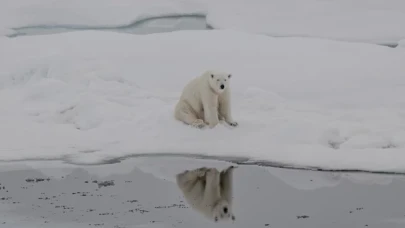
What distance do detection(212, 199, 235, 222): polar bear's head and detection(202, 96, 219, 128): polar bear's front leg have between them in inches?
102

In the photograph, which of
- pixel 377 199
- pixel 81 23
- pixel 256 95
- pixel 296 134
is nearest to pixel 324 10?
pixel 81 23

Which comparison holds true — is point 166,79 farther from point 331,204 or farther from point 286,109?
point 331,204

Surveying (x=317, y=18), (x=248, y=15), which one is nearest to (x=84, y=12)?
(x=248, y=15)

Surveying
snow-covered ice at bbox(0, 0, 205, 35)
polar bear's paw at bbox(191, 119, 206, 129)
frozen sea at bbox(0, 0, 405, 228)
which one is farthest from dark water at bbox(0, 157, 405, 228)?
snow-covered ice at bbox(0, 0, 205, 35)

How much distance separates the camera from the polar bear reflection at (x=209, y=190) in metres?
5.80

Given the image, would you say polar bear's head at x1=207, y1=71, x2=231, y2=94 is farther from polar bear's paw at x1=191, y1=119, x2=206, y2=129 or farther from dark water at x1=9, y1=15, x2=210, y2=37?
dark water at x1=9, y1=15, x2=210, y2=37

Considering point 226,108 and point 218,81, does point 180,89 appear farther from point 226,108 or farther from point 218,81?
point 218,81

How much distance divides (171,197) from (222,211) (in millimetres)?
648

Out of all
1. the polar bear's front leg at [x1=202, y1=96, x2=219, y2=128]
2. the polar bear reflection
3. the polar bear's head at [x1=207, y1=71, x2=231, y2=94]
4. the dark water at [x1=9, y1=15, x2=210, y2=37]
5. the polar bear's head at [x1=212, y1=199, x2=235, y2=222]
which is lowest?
the polar bear's head at [x1=212, y1=199, x2=235, y2=222]

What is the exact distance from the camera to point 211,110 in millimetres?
8508

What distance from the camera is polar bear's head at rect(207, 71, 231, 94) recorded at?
824 cm

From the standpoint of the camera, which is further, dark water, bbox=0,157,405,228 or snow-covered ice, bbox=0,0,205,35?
snow-covered ice, bbox=0,0,205,35

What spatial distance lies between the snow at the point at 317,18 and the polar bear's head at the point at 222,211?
1094 centimetres

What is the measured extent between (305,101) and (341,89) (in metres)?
0.94
